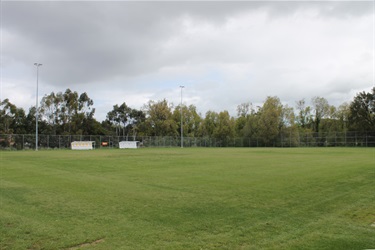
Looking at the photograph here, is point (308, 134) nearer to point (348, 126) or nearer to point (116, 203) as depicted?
point (348, 126)

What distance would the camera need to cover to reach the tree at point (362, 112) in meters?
80.1

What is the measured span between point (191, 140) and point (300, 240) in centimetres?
7931

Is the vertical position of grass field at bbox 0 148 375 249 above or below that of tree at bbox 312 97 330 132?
below

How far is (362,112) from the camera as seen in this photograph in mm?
81125

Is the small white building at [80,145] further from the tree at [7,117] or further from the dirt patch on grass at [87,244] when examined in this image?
the dirt patch on grass at [87,244]

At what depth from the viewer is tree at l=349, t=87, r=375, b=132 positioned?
3155 inches

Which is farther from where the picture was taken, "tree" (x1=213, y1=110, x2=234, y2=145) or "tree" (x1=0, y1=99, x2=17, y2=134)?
"tree" (x1=213, y1=110, x2=234, y2=145)

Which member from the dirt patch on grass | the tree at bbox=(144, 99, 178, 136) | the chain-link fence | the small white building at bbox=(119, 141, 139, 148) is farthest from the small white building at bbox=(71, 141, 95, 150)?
the dirt patch on grass

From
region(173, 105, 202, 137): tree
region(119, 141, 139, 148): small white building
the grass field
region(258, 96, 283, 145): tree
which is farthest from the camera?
region(173, 105, 202, 137): tree

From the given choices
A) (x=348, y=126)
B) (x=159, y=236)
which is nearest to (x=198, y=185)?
(x=159, y=236)

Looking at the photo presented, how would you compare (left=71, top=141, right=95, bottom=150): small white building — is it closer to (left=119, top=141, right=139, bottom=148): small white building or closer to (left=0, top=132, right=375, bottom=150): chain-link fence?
(left=0, top=132, right=375, bottom=150): chain-link fence

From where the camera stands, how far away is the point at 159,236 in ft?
19.8

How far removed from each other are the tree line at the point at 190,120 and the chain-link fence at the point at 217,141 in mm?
1955

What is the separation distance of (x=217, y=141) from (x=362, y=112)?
120 ft
